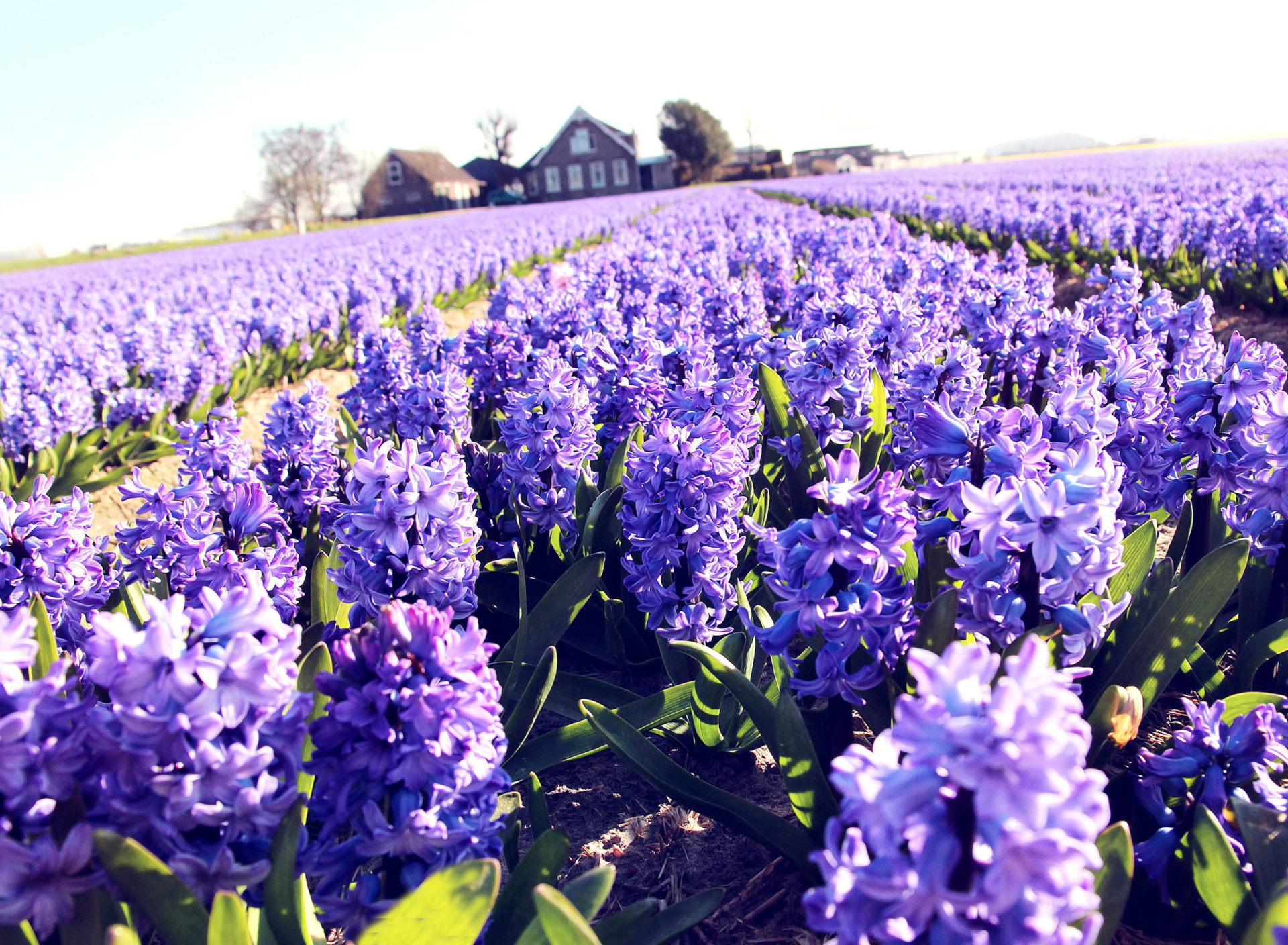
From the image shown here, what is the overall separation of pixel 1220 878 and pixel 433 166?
260 ft

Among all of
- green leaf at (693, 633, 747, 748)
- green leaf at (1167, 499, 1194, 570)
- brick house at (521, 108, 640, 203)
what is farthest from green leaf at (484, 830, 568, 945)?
brick house at (521, 108, 640, 203)

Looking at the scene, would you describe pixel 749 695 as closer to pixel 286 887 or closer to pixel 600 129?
pixel 286 887

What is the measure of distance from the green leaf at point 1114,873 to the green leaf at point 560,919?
33.7 inches

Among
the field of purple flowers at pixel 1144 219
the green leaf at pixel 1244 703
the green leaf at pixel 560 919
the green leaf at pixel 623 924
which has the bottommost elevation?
the green leaf at pixel 623 924

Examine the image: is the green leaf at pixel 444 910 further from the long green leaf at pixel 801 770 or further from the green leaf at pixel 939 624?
the green leaf at pixel 939 624

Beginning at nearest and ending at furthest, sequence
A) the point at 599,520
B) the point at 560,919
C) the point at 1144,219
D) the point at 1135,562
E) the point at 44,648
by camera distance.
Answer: the point at 560,919
the point at 44,648
the point at 1135,562
the point at 599,520
the point at 1144,219

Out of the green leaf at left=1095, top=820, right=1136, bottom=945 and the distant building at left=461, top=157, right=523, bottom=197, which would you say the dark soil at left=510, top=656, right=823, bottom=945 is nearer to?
the green leaf at left=1095, top=820, right=1136, bottom=945

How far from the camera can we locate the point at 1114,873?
130cm

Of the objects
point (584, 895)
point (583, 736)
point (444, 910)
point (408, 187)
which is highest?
point (408, 187)

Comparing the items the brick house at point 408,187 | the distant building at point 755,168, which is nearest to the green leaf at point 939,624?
the distant building at point 755,168

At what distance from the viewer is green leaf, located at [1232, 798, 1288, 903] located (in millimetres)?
1414

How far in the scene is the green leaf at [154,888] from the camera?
118 cm

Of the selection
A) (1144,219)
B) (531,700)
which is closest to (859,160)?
(1144,219)

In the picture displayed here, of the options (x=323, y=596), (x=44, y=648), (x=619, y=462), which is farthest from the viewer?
(x=619, y=462)
